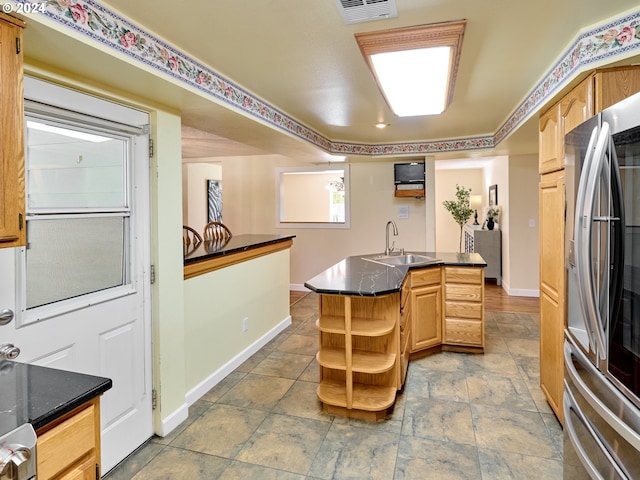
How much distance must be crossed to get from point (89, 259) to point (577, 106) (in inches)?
103

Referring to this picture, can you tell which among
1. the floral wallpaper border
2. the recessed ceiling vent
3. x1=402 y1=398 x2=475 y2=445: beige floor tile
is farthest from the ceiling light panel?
x1=402 y1=398 x2=475 y2=445: beige floor tile

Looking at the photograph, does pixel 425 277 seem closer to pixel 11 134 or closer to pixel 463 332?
pixel 463 332

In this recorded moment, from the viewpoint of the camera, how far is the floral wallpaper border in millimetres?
1452

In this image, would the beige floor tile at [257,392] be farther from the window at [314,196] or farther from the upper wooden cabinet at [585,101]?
the window at [314,196]

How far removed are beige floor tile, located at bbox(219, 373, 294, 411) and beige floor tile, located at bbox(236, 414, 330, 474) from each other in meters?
0.21

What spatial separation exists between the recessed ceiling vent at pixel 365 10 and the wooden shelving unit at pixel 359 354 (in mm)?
1522

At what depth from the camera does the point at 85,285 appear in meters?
1.90

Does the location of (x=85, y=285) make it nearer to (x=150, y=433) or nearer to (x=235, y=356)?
(x=150, y=433)

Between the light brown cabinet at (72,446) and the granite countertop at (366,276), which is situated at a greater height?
the granite countertop at (366,276)

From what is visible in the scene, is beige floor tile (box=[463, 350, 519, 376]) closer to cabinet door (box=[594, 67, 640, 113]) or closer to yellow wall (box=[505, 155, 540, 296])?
cabinet door (box=[594, 67, 640, 113])

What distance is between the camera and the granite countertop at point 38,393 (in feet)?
3.16

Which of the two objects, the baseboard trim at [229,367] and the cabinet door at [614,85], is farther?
the baseboard trim at [229,367]

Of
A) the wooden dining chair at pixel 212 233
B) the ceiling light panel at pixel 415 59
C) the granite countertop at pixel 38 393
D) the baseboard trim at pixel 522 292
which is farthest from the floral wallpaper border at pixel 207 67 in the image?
the baseboard trim at pixel 522 292

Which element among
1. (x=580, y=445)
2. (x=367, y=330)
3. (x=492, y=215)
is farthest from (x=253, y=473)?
(x=492, y=215)
